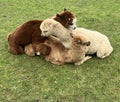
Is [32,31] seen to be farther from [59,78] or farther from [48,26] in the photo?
[59,78]

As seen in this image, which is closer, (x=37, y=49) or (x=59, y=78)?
(x=59, y=78)

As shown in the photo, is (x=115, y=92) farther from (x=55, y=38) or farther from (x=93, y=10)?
(x=93, y=10)

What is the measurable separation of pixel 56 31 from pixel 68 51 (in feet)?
0.92

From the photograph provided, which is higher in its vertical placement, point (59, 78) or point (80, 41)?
point (80, 41)

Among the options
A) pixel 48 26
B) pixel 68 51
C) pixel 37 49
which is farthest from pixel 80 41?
pixel 37 49

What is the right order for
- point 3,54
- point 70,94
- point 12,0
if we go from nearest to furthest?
point 70,94
point 3,54
point 12,0

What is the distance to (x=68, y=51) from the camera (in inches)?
131

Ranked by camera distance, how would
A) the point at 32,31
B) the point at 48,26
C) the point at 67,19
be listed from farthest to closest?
the point at 32,31, the point at 67,19, the point at 48,26

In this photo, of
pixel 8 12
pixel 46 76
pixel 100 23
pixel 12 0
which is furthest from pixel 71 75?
pixel 12 0

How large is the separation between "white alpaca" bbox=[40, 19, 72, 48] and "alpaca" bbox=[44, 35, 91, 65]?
65 millimetres

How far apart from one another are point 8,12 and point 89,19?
5.08ft

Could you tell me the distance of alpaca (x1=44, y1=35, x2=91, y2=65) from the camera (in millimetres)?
3295

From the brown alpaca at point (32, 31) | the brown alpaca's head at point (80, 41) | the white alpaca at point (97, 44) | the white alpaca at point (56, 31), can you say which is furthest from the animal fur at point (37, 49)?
the white alpaca at point (97, 44)

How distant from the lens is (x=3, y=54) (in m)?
3.76
